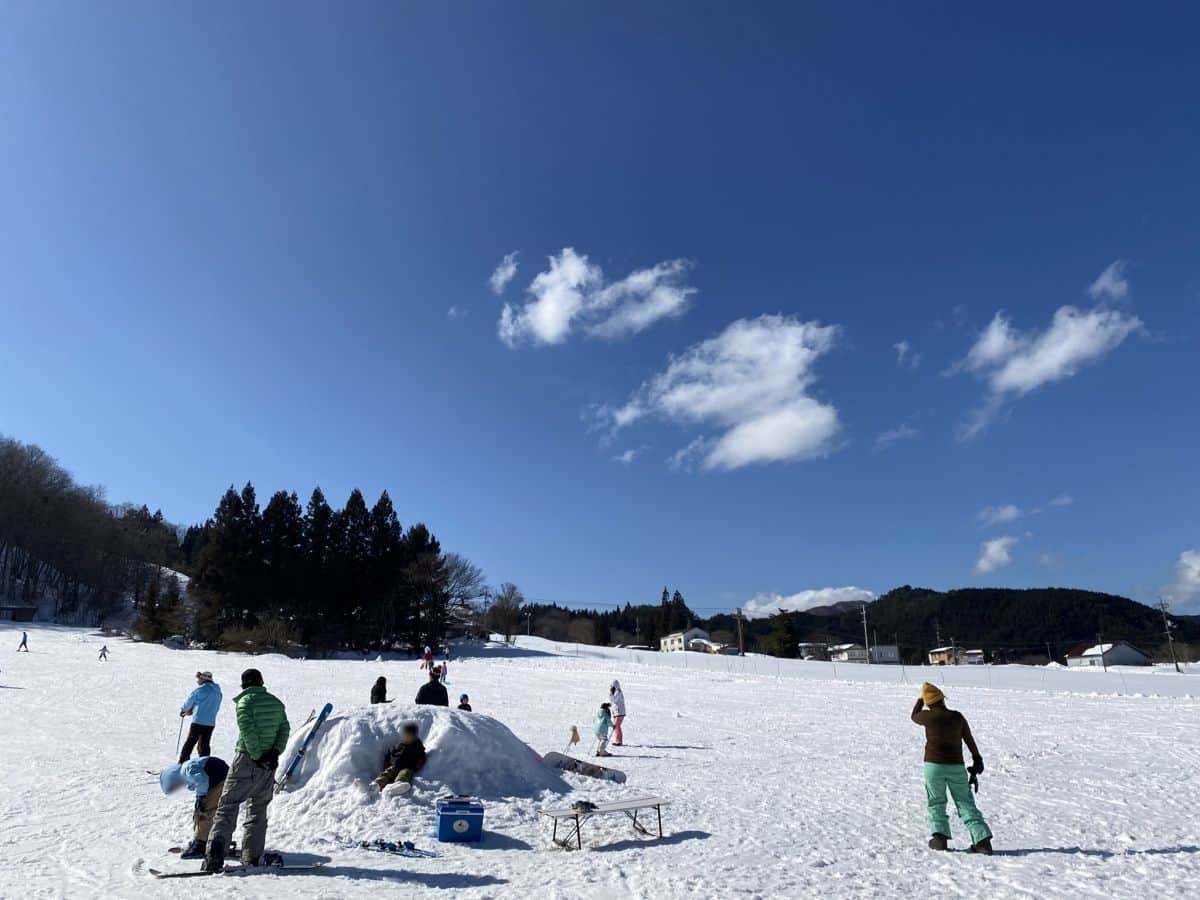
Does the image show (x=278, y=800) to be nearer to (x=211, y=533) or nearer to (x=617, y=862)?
(x=617, y=862)

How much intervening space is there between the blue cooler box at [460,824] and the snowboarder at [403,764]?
1450 millimetres

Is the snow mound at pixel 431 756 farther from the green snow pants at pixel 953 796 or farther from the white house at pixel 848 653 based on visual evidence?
the white house at pixel 848 653

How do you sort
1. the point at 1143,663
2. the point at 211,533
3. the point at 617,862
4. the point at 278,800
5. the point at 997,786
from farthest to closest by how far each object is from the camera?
1. the point at 1143,663
2. the point at 211,533
3. the point at 997,786
4. the point at 278,800
5. the point at 617,862

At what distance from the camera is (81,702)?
22.1 m

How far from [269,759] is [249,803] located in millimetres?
484

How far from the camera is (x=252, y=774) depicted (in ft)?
23.2

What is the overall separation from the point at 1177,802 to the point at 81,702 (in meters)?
27.2

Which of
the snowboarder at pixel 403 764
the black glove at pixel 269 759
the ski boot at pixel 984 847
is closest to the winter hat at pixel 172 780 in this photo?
the black glove at pixel 269 759

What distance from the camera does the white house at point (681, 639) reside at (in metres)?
121

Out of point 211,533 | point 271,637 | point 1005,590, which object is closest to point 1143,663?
point 1005,590

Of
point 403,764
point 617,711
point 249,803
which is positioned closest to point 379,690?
point 617,711

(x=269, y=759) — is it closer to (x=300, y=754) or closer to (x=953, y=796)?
(x=300, y=754)

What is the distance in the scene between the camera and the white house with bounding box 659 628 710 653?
121 meters

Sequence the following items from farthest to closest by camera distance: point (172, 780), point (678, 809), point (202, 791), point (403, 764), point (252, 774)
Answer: point (403, 764) < point (678, 809) < point (172, 780) < point (202, 791) < point (252, 774)
